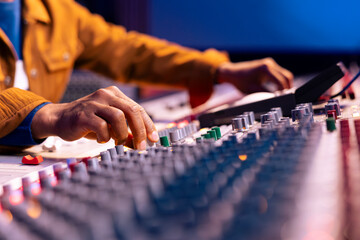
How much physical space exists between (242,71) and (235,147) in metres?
0.94

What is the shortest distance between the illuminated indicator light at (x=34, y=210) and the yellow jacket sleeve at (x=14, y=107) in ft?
1.65

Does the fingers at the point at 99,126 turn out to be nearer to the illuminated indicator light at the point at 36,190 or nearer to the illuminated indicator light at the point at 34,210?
the illuminated indicator light at the point at 36,190

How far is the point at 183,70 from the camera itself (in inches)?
65.7

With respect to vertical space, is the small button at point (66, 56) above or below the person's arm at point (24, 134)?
above

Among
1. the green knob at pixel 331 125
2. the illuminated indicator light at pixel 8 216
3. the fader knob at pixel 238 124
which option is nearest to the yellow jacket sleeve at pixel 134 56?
the fader knob at pixel 238 124

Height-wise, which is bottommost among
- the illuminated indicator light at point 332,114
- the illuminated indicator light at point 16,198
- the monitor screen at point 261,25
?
the illuminated indicator light at point 16,198

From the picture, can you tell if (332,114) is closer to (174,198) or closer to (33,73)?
(174,198)

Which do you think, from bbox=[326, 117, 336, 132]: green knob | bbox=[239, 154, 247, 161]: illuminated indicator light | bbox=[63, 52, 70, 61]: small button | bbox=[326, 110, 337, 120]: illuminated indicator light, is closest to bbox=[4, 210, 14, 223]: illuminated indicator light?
bbox=[239, 154, 247, 161]: illuminated indicator light

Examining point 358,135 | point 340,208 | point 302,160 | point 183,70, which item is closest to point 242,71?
point 183,70

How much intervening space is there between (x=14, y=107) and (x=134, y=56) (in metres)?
1.00

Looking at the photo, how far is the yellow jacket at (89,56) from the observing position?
59.4 inches

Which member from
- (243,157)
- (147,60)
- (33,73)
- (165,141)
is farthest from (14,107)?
(147,60)

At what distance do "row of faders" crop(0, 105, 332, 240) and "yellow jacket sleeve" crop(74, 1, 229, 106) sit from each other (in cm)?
119

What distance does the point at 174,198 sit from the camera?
33 centimetres
